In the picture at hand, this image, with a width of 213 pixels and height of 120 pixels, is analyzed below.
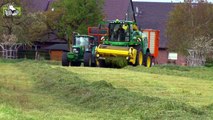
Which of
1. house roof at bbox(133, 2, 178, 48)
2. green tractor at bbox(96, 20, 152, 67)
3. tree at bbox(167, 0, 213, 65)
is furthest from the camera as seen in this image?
house roof at bbox(133, 2, 178, 48)

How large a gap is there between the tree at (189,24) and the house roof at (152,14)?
12.3 m

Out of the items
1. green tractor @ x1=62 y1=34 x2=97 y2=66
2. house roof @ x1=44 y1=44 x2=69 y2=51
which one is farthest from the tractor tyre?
house roof @ x1=44 y1=44 x2=69 y2=51

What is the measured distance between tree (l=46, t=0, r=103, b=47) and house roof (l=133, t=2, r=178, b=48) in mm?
16274

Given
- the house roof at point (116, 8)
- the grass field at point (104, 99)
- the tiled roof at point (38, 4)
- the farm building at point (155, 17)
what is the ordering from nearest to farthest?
the grass field at point (104, 99) → the tiled roof at point (38, 4) → the house roof at point (116, 8) → the farm building at point (155, 17)

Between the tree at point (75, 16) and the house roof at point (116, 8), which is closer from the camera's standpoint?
the tree at point (75, 16)

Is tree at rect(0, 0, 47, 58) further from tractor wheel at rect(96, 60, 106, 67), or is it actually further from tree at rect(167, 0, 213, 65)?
tractor wheel at rect(96, 60, 106, 67)

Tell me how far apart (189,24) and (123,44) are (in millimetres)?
26059

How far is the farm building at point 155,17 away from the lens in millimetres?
66125

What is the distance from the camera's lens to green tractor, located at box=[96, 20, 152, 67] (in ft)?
90.6

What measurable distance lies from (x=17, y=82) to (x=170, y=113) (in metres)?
9.90

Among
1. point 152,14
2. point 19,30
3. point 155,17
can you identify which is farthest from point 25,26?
point 152,14

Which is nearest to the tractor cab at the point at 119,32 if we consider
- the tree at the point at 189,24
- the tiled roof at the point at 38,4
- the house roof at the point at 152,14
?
the tree at the point at 189,24

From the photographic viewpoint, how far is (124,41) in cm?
2844

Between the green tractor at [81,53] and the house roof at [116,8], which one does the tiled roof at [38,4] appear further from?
the green tractor at [81,53]
